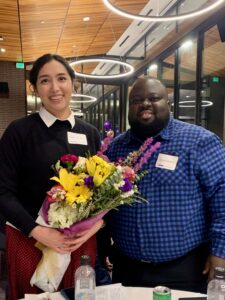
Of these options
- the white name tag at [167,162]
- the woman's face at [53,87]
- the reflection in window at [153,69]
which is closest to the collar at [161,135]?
the white name tag at [167,162]

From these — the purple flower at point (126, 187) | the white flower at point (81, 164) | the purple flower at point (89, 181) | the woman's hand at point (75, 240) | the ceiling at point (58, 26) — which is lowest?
the woman's hand at point (75, 240)

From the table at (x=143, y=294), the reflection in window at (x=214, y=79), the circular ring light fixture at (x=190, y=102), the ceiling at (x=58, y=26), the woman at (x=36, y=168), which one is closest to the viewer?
the table at (x=143, y=294)

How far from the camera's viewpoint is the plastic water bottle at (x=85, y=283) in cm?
139

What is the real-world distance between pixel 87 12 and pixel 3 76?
18.5 ft

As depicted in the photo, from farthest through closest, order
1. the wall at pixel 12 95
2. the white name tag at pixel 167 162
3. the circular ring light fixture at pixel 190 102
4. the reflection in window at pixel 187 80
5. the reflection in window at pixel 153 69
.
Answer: the wall at pixel 12 95, the reflection in window at pixel 153 69, the reflection in window at pixel 187 80, the circular ring light fixture at pixel 190 102, the white name tag at pixel 167 162

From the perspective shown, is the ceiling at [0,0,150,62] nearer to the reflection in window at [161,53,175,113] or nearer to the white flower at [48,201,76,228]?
the reflection in window at [161,53,175,113]

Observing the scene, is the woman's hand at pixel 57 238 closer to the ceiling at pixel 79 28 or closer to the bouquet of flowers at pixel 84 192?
the bouquet of flowers at pixel 84 192

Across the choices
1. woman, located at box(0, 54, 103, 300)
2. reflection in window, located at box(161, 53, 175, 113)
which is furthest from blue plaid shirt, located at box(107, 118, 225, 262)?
reflection in window, located at box(161, 53, 175, 113)

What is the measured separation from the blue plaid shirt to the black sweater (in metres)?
0.49

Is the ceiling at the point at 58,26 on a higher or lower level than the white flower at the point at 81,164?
higher

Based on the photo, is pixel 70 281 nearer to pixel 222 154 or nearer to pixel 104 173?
pixel 104 173

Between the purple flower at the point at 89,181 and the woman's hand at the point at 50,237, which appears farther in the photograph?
the woman's hand at the point at 50,237

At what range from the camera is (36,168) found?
5.83ft

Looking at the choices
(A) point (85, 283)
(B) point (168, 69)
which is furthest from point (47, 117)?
(B) point (168, 69)
